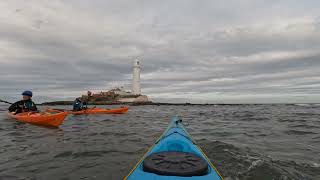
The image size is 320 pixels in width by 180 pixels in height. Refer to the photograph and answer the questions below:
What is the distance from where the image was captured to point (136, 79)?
77.8 meters

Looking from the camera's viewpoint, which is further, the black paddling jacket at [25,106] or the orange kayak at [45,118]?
the black paddling jacket at [25,106]

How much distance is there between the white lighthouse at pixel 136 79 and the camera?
3029 inches

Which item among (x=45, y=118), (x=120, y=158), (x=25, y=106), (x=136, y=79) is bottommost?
(x=120, y=158)

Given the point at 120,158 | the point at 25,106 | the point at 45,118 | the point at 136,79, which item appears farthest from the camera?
the point at 136,79

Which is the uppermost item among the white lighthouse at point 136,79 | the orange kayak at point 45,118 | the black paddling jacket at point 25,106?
the white lighthouse at point 136,79

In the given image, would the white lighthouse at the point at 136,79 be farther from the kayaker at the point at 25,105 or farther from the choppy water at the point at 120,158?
the choppy water at the point at 120,158

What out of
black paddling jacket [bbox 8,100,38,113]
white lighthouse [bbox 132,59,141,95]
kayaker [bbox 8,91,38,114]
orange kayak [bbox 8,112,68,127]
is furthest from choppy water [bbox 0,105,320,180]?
white lighthouse [bbox 132,59,141,95]

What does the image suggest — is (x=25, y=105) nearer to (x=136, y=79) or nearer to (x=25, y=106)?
(x=25, y=106)

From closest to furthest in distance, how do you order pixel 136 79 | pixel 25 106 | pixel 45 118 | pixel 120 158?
pixel 120 158, pixel 45 118, pixel 25 106, pixel 136 79

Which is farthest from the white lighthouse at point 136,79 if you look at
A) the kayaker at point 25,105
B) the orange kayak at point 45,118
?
the orange kayak at point 45,118

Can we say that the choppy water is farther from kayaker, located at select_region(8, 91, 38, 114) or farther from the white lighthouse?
the white lighthouse

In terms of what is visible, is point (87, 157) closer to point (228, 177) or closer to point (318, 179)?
point (228, 177)

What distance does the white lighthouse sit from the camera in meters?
76.9

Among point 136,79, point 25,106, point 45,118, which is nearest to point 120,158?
point 45,118
